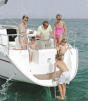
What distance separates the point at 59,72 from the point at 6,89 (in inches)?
82.6

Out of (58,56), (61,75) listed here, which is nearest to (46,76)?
(61,75)

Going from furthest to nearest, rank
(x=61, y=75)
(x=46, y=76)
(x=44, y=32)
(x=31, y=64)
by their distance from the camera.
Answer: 1. (x=44, y=32)
2. (x=31, y=64)
3. (x=46, y=76)
4. (x=61, y=75)

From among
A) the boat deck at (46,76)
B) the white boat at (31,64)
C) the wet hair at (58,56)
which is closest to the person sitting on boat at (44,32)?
the white boat at (31,64)

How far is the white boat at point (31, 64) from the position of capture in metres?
7.84

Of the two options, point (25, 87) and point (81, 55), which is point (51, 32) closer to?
point (25, 87)

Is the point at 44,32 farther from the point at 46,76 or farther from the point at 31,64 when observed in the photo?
the point at 46,76

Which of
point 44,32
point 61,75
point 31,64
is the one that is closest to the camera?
point 61,75

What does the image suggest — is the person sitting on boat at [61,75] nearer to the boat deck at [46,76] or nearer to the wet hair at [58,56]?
the wet hair at [58,56]

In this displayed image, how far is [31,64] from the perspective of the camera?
8641mm

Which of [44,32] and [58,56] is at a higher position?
[44,32]

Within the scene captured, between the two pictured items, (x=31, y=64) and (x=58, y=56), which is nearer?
(x=58, y=56)

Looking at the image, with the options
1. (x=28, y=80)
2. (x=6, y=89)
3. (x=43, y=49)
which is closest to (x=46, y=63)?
(x=43, y=49)

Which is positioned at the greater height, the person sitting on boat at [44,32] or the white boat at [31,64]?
the person sitting on boat at [44,32]

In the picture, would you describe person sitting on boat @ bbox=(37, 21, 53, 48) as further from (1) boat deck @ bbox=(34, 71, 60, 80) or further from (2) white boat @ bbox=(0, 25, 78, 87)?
(1) boat deck @ bbox=(34, 71, 60, 80)
